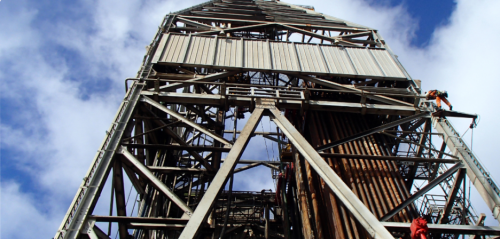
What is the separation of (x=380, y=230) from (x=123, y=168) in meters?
7.12

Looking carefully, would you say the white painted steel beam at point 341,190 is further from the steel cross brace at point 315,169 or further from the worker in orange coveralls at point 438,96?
the worker in orange coveralls at point 438,96

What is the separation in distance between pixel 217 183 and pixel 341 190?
9.45ft

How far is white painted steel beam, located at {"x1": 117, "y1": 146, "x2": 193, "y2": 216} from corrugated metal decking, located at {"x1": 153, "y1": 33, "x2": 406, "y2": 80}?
185 inches

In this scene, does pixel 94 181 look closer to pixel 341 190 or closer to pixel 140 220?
pixel 140 220

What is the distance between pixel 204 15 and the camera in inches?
749

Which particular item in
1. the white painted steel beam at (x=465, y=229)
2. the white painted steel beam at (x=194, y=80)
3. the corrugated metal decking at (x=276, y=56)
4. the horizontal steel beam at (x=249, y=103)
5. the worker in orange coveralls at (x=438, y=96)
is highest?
the corrugated metal decking at (x=276, y=56)

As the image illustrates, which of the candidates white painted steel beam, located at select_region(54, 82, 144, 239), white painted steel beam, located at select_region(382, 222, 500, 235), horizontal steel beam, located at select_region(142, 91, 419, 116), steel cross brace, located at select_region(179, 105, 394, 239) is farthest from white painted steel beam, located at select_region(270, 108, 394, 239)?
white painted steel beam, located at select_region(54, 82, 144, 239)

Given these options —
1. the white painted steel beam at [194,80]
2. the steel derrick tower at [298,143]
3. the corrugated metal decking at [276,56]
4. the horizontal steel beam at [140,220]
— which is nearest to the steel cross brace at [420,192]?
the steel derrick tower at [298,143]

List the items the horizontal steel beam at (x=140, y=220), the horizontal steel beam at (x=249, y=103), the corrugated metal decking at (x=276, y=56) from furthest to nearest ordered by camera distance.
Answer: the corrugated metal decking at (x=276, y=56) → the horizontal steel beam at (x=249, y=103) → the horizontal steel beam at (x=140, y=220)

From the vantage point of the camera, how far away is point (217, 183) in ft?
27.5

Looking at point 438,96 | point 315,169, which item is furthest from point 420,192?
point 438,96

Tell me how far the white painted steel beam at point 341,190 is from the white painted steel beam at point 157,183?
326 cm

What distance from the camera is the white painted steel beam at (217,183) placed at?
24.2ft

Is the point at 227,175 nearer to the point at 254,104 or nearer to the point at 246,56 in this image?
the point at 254,104
